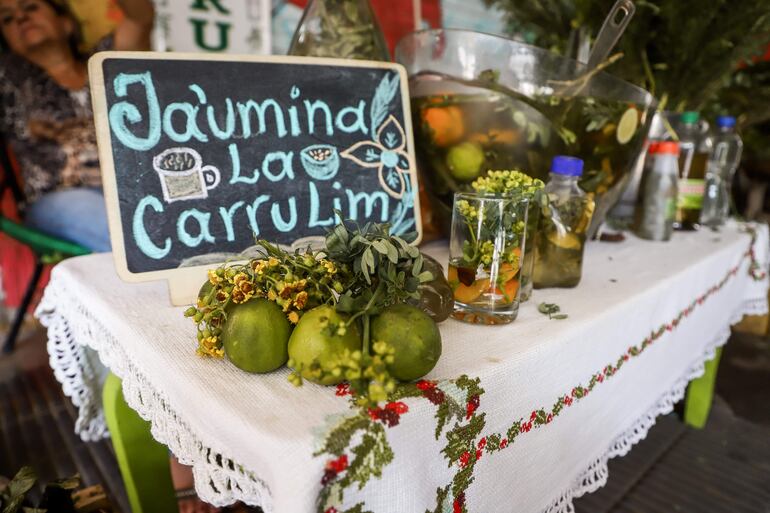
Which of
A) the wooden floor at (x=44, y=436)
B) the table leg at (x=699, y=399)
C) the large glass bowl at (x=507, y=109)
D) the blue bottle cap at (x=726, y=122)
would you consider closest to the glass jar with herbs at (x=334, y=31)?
the large glass bowl at (x=507, y=109)

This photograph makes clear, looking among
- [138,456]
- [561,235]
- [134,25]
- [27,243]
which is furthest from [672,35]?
[27,243]

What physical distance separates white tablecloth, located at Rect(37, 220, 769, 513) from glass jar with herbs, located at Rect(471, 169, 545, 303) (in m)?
0.04

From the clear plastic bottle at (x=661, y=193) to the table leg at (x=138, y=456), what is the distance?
1.19 m

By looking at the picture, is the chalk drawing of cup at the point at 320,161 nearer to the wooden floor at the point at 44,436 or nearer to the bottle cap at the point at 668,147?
the bottle cap at the point at 668,147

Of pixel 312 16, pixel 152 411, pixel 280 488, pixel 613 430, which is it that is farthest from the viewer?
pixel 312 16

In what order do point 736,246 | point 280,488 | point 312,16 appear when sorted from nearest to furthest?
point 280,488 → point 312,16 → point 736,246

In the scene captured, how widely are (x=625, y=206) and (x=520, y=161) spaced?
0.70m

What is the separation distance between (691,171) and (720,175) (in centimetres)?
22

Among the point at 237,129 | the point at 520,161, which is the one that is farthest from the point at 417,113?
the point at 237,129

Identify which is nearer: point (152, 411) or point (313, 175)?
point (152, 411)

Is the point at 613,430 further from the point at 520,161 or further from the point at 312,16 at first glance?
the point at 312,16

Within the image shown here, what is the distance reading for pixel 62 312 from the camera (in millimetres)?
890

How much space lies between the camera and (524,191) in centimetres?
69

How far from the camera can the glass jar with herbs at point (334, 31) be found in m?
0.98
